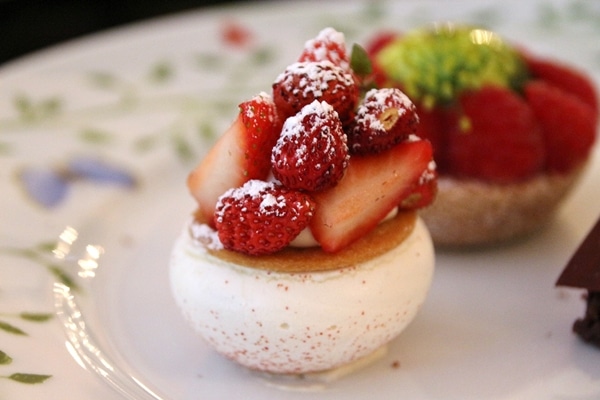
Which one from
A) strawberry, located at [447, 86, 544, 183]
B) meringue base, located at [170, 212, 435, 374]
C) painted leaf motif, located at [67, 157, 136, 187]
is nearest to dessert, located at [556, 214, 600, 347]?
meringue base, located at [170, 212, 435, 374]

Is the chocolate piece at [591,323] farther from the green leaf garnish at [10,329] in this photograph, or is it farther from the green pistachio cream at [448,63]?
the green leaf garnish at [10,329]

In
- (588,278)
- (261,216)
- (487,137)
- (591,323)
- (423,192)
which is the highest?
(261,216)

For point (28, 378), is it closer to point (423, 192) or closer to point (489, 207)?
point (423, 192)

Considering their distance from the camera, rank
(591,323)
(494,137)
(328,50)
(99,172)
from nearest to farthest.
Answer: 1. (328,50)
2. (591,323)
3. (494,137)
4. (99,172)

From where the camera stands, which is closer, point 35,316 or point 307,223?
point 307,223

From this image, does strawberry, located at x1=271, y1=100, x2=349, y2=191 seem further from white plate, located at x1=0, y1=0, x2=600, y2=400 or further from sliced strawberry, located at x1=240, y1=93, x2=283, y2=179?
white plate, located at x1=0, y1=0, x2=600, y2=400

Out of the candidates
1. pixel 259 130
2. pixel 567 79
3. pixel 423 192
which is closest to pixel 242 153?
pixel 259 130

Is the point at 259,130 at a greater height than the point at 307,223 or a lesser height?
greater
